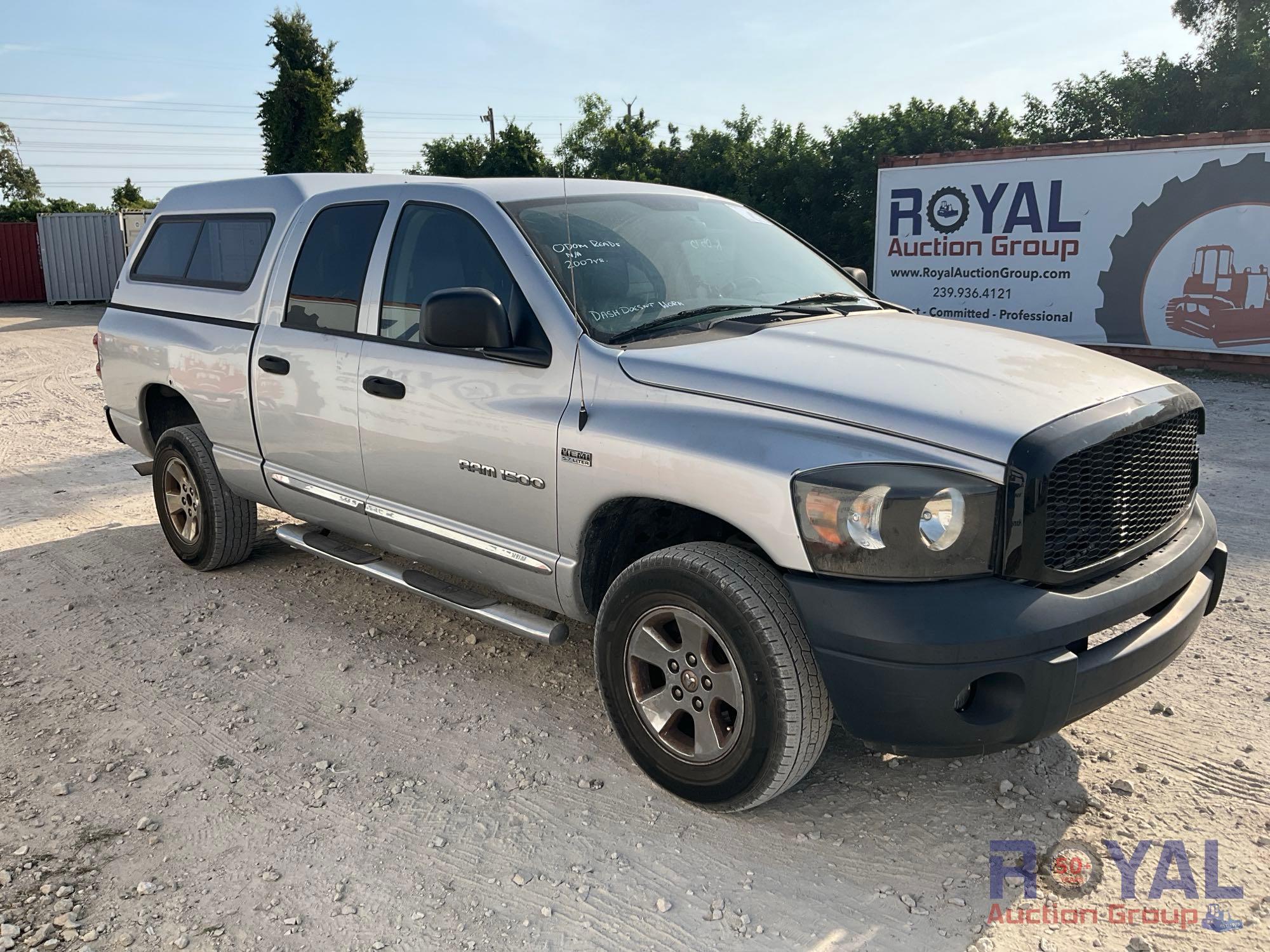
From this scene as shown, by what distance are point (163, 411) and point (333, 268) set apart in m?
2.04

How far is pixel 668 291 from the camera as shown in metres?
3.72

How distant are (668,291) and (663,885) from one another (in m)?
2.05

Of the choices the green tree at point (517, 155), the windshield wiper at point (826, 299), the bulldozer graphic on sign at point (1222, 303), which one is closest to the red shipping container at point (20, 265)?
the green tree at point (517, 155)

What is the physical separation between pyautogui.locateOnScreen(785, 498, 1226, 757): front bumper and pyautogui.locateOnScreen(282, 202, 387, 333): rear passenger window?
2.45 meters

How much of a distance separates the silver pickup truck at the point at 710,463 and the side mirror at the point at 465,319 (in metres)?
0.01

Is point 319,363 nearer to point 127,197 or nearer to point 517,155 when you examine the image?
point 517,155

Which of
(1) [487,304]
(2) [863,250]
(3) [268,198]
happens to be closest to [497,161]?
(2) [863,250]

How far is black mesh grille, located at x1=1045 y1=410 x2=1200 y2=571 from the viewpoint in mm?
2699

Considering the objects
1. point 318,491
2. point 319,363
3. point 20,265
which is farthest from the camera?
point 20,265

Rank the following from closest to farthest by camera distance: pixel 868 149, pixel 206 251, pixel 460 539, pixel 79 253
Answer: pixel 460 539 → pixel 206 251 → pixel 868 149 → pixel 79 253

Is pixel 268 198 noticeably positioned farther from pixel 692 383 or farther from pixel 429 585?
pixel 692 383

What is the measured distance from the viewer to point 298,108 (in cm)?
2867

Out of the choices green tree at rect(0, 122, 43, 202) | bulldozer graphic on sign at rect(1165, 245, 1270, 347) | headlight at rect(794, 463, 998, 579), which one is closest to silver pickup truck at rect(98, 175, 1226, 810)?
headlight at rect(794, 463, 998, 579)

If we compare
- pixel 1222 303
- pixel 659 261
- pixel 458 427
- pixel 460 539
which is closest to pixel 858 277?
pixel 659 261
